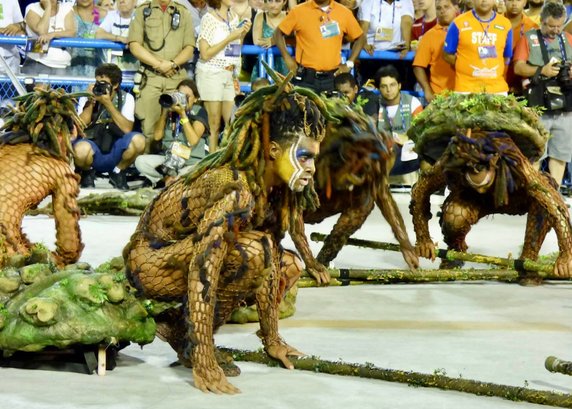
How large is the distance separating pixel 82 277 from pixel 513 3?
7.60 meters

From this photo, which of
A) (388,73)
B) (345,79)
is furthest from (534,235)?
(388,73)

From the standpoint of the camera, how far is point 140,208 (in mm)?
10148

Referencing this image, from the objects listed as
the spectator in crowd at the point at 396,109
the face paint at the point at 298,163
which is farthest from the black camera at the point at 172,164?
the face paint at the point at 298,163

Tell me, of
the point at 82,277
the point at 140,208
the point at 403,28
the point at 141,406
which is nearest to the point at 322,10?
the point at 403,28

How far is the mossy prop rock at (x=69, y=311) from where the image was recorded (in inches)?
184

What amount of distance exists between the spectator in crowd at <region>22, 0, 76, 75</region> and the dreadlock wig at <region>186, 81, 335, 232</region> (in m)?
7.10

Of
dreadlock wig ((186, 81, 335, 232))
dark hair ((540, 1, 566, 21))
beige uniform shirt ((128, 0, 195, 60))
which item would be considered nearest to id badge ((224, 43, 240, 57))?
beige uniform shirt ((128, 0, 195, 60))

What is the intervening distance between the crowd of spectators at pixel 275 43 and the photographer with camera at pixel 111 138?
0.37 ft

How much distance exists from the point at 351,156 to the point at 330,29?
5.51 meters

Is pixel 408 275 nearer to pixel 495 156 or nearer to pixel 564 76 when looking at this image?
pixel 495 156

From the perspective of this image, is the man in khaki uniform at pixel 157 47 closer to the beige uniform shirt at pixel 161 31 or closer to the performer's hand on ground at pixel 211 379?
the beige uniform shirt at pixel 161 31

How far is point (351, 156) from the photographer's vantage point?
5746 millimetres

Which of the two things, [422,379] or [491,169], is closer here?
[422,379]

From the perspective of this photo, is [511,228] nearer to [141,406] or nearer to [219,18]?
[219,18]
